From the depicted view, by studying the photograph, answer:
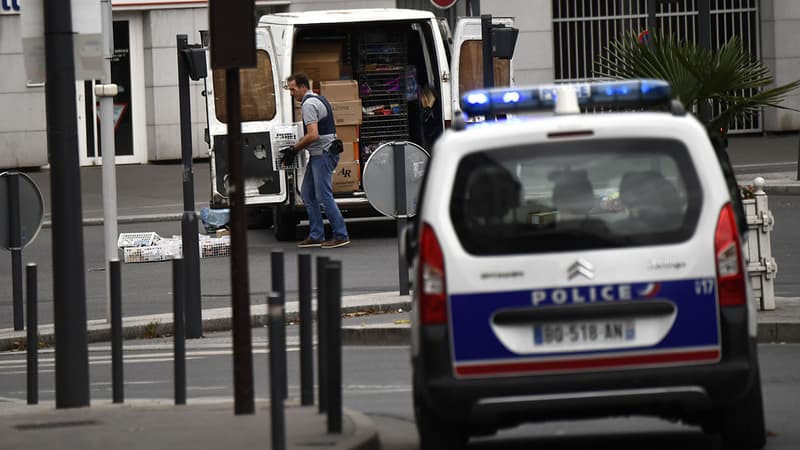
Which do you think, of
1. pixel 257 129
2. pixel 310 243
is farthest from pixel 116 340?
pixel 257 129

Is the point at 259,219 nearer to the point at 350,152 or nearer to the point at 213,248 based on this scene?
the point at 350,152

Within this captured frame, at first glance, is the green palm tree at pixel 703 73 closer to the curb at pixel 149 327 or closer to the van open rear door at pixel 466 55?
the curb at pixel 149 327

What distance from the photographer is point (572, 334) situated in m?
7.65

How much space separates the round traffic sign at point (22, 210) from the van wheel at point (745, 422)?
7.64m

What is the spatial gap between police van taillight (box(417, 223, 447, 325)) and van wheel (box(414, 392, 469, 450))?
458 millimetres

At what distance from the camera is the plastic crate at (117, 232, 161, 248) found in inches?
804

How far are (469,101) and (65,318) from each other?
2.80m

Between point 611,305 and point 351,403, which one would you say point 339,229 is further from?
point 611,305

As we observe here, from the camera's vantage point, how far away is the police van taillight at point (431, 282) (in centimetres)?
769

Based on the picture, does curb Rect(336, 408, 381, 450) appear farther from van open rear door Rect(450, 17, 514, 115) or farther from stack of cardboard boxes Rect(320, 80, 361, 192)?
stack of cardboard boxes Rect(320, 80, 361, 192)

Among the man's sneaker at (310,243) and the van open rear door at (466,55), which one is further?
the van open rear door at (466,55)

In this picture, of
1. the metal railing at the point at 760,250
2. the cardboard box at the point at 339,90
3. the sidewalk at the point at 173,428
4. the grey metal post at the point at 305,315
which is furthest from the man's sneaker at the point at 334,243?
the grey metal post at the point at 305,315

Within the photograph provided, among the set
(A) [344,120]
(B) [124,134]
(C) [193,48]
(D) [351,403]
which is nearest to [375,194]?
(C) [193,48]

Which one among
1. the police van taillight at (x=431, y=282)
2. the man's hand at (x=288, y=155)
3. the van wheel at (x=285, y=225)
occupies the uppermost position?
the man's hand at (x=288, y=155)
